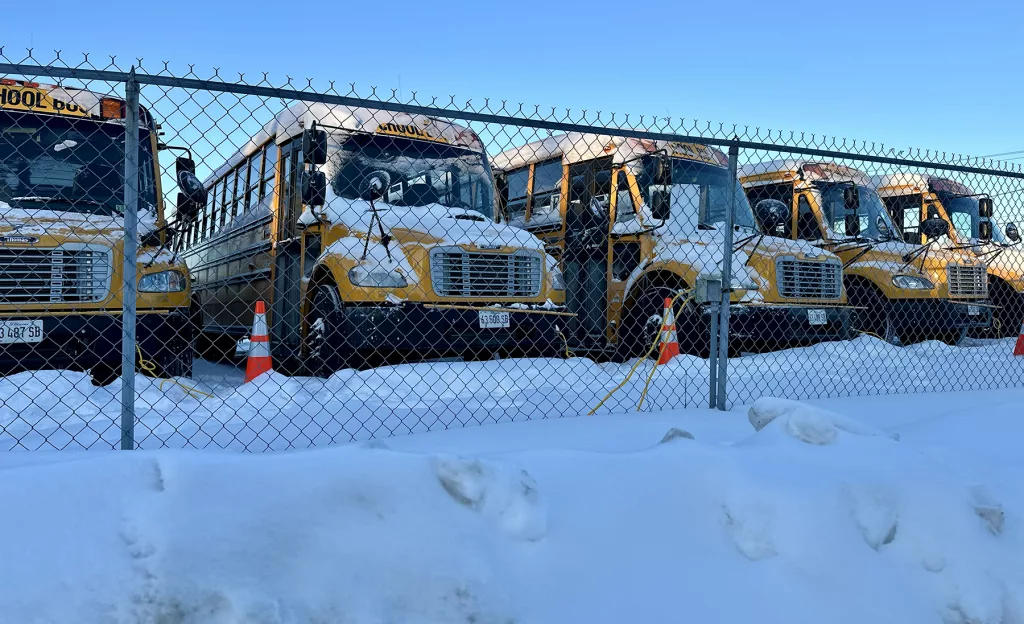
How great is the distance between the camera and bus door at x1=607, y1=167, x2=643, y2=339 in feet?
26.3

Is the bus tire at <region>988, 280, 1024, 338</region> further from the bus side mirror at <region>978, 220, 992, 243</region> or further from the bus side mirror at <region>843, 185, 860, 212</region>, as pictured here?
the bus side mirror at <region>843, 185, 860, 212</region>

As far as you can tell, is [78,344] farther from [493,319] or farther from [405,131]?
[405,131]

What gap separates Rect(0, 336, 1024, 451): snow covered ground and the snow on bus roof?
6.74 ft

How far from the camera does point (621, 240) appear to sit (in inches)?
320

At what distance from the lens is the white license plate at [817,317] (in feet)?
26.6

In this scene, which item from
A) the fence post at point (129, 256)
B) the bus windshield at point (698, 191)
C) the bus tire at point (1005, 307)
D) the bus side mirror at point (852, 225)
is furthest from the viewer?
the bus tire at point (1005, 307)

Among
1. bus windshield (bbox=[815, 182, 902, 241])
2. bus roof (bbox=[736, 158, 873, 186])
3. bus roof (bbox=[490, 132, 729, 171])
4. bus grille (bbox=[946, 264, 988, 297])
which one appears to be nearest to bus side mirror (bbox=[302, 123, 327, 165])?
bus roof (bbox=[490, 132, 729, 171])

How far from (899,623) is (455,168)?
5.56 meters

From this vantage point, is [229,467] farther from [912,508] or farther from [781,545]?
[912,508]

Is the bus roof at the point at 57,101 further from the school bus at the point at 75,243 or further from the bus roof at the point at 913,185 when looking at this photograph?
→ the bus roof at the point at 913,185

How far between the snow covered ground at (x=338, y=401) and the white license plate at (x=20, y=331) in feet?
0.86

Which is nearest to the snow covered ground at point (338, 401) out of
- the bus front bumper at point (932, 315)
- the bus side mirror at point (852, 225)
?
the bus front bumper at point (932, 315)

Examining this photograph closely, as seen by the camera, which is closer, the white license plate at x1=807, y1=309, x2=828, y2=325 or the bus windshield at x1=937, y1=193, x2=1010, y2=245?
the white license plate at x1=807, y1=309, x2=828, y2=325

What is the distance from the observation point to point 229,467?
85.3 inches
